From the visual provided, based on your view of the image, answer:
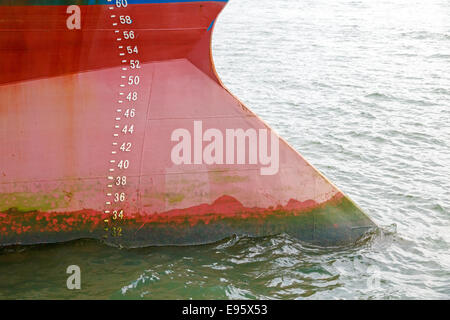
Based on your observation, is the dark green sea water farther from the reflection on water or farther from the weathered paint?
the weathered paint

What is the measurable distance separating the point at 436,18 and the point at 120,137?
1426 cm

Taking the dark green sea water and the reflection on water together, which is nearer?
the reflection on water

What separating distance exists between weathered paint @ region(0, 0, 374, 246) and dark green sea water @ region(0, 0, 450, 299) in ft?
1.01

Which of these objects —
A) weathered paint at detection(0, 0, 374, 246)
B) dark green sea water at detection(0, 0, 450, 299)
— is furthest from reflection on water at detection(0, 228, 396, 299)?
weathered paint at detection(0, 0, 374, 246)

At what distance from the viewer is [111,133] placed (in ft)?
18.3

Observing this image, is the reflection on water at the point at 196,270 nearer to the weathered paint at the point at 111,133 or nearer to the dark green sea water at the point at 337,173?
the dark green sea water at the point at 337,173

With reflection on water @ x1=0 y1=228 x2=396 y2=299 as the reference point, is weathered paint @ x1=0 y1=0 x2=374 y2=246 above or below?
above

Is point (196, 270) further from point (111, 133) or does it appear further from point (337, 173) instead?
point (337, 173)

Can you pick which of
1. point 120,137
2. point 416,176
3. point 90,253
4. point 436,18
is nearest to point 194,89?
point 120,137

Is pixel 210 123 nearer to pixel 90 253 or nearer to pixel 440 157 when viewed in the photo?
pixel 90 253

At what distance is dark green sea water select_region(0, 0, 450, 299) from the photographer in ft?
17.6

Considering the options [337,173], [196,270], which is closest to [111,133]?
[196,270]

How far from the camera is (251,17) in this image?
766 inches
